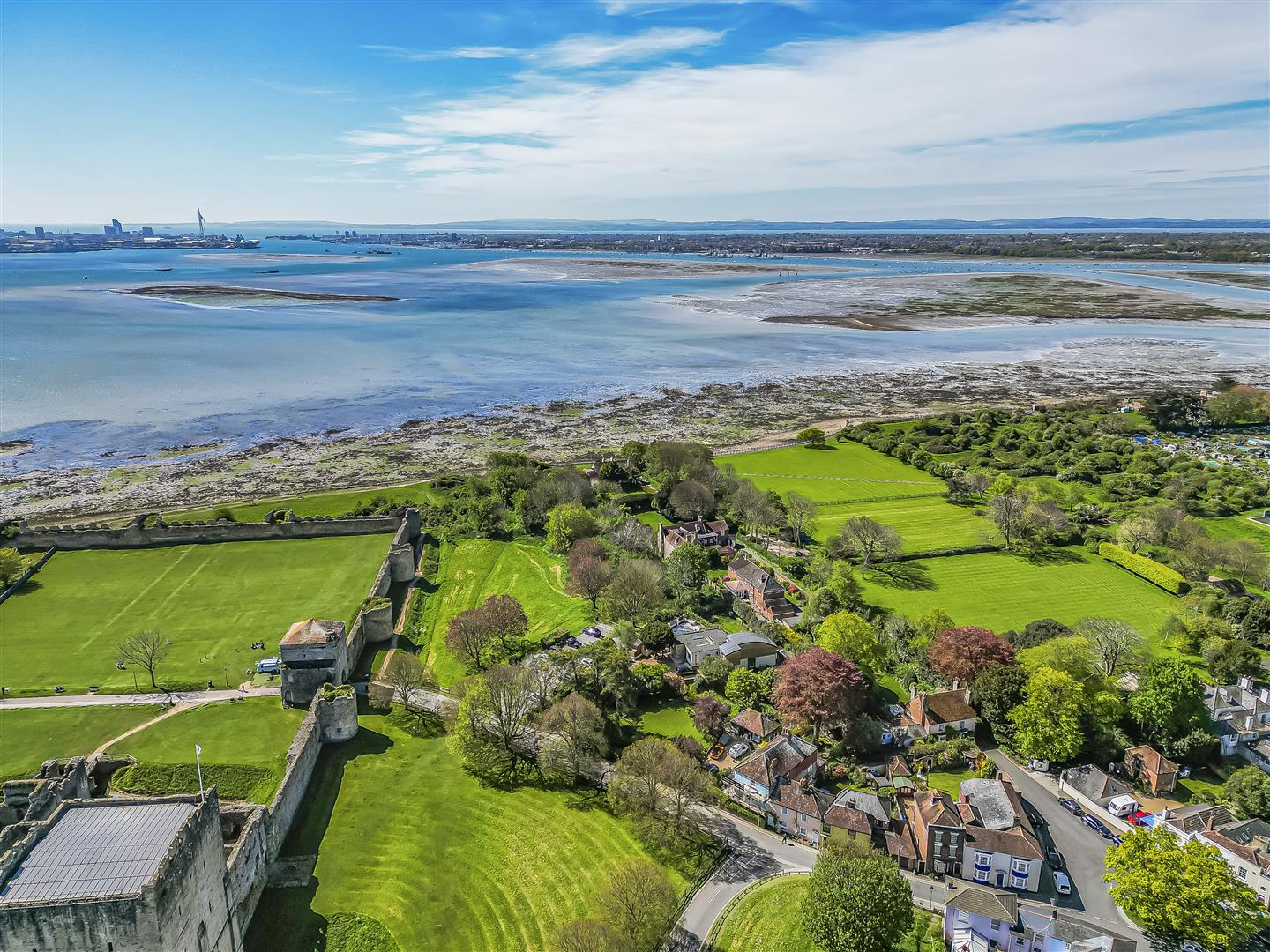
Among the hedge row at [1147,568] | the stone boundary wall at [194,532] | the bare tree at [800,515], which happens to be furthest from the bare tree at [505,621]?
the hedge row at [1147,568]

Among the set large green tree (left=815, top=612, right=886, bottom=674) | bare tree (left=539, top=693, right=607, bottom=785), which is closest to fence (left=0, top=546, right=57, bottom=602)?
bare tree (left=539, top=693, right=607, bottom=785)

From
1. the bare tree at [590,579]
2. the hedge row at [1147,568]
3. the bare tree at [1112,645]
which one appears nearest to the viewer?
the bare tree at [1112,645]

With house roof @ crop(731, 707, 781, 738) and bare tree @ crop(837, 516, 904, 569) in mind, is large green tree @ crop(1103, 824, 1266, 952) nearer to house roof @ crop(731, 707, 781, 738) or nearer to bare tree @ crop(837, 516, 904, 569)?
house roof @ crop(731, 707, 781, 738)

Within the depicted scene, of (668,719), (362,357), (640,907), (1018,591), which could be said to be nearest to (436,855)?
(640,907)

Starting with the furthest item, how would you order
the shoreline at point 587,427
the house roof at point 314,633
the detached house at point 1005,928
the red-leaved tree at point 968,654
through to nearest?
the shoreline at point 587,427, the red-leaved tree at point 968,654, the house roof at point 314,633, the detached house at point 1005,928

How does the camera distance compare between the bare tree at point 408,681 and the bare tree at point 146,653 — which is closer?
the bare tree at point 408,681

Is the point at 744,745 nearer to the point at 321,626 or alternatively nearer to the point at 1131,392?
the point at 321,626

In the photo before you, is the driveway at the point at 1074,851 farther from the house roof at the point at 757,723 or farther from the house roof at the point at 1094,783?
the house roof at the point at 757,723

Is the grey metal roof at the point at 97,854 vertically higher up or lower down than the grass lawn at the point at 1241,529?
higher up
